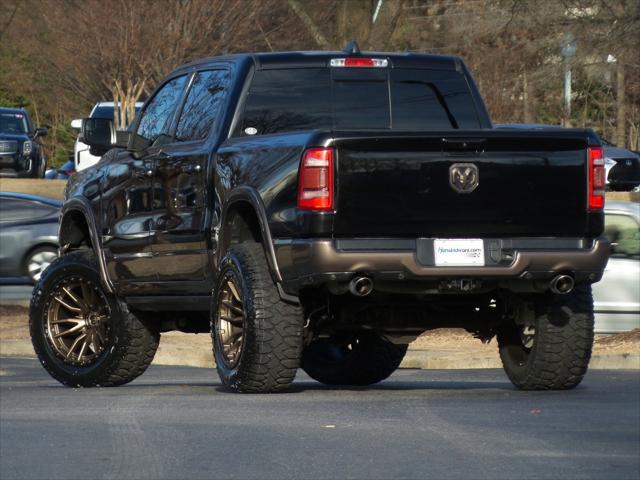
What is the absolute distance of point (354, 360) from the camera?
12328 mm

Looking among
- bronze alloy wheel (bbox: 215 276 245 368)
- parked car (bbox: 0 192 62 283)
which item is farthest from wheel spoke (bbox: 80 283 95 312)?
parked car (bbox: 0 192 62 283)

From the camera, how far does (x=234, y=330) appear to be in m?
10.1

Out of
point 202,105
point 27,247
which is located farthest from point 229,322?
point 27,247

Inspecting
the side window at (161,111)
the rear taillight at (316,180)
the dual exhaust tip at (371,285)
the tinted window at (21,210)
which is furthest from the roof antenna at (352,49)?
the tinted window at (21,210)

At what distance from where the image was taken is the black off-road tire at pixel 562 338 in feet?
33.7

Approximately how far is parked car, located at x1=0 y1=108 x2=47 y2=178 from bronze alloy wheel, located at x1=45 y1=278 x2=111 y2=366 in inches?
923

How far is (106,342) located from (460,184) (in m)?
3.22

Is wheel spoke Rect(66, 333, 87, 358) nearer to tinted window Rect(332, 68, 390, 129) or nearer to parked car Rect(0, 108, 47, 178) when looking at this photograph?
tinted window Rect(332, 68, 390, 129)

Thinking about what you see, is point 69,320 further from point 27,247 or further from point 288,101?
point 27,247

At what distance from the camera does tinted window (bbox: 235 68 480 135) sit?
415 inches

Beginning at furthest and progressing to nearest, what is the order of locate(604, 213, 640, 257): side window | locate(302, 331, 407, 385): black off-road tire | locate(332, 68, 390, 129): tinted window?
locate(604, 213, 640, 257): side window → locate(302, 331, 407, 385): black off-road tire → locate(332, 68, 390, 129): tinted window

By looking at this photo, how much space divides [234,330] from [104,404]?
115 cm

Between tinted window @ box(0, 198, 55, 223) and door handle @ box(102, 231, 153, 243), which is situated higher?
door handle @ box(102, 231, 153, 243)

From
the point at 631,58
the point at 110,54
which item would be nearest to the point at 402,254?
the point at 631,58
